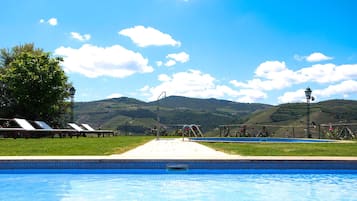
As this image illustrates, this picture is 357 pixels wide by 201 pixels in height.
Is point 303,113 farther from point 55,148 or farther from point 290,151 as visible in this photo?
point 55,148

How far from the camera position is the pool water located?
618 centimetres

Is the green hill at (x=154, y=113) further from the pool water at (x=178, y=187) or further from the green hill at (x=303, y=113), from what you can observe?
the pool water at (x=178, y=187)

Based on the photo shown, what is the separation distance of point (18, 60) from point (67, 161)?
19.1 m

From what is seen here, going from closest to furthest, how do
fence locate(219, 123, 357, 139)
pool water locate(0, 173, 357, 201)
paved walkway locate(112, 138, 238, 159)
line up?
pool water locate(0, 173, 357, 201), paved walkway locate(112, 138, 238, 159), fence locate(219, 123, 357, 139)

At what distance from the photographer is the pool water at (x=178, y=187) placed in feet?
20.3

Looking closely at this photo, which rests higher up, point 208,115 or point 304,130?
point 208,115

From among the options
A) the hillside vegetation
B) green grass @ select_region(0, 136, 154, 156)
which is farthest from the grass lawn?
the hillside vegetation

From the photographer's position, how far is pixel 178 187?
690cm

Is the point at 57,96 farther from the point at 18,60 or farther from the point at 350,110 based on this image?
the point at 350,110

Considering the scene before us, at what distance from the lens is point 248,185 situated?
7191mm

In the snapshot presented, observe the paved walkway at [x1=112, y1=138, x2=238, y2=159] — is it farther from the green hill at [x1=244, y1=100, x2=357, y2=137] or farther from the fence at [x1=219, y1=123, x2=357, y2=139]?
the green hill at [x1=244, y1=100, x2=357, y2=137]

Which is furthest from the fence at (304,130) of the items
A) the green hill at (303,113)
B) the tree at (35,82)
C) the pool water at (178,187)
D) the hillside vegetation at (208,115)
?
the green hill at (303,113)

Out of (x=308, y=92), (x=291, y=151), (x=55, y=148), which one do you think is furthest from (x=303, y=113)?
(x=55, y=148)

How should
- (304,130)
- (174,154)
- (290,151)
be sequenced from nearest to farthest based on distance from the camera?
(174,154)
(290,151)
(304,130)
